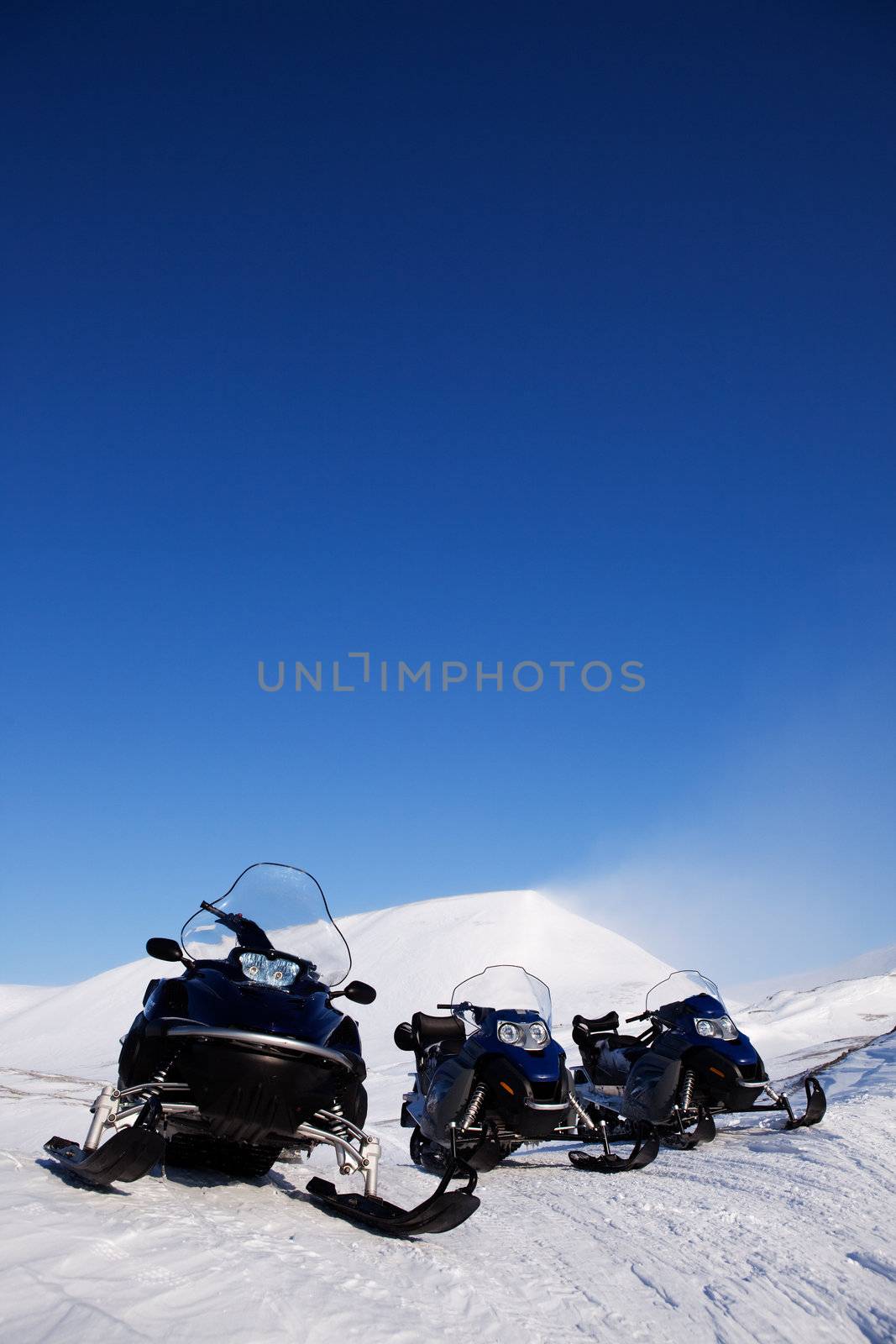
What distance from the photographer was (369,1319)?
2.63m

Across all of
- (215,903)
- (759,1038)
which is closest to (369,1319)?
(215,903)

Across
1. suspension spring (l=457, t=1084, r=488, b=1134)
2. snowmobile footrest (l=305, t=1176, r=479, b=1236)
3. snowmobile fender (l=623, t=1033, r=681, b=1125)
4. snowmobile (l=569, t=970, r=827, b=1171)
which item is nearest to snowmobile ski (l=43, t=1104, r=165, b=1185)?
snowmobile footrest (l=305, t=1176, r=479, b=1236)

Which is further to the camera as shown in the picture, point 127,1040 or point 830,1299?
point 127,1040

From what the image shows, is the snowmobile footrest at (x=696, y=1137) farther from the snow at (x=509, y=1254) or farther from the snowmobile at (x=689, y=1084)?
the snow at (x=509, y=1254)

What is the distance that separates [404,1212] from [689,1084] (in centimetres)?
418

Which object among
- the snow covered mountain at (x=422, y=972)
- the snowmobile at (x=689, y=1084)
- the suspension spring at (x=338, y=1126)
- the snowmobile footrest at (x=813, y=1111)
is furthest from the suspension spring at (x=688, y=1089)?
the snow covered mountain at (x=422, y=972)

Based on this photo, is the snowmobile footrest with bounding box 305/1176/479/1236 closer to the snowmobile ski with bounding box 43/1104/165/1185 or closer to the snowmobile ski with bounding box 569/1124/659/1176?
the snowmobile ski with bounding box 43/1104/165/1185

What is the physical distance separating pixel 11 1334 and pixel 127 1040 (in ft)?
7.53

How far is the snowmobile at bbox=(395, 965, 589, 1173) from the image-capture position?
600 cm

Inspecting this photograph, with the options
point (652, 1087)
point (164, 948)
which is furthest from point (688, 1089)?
point (164, 948)

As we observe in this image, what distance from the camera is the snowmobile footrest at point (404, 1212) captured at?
3.70 m

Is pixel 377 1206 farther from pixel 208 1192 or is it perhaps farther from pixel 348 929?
pixel 348 929

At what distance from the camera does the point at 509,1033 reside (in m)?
6.38

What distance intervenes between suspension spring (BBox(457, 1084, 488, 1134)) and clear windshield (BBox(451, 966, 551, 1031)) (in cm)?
82
